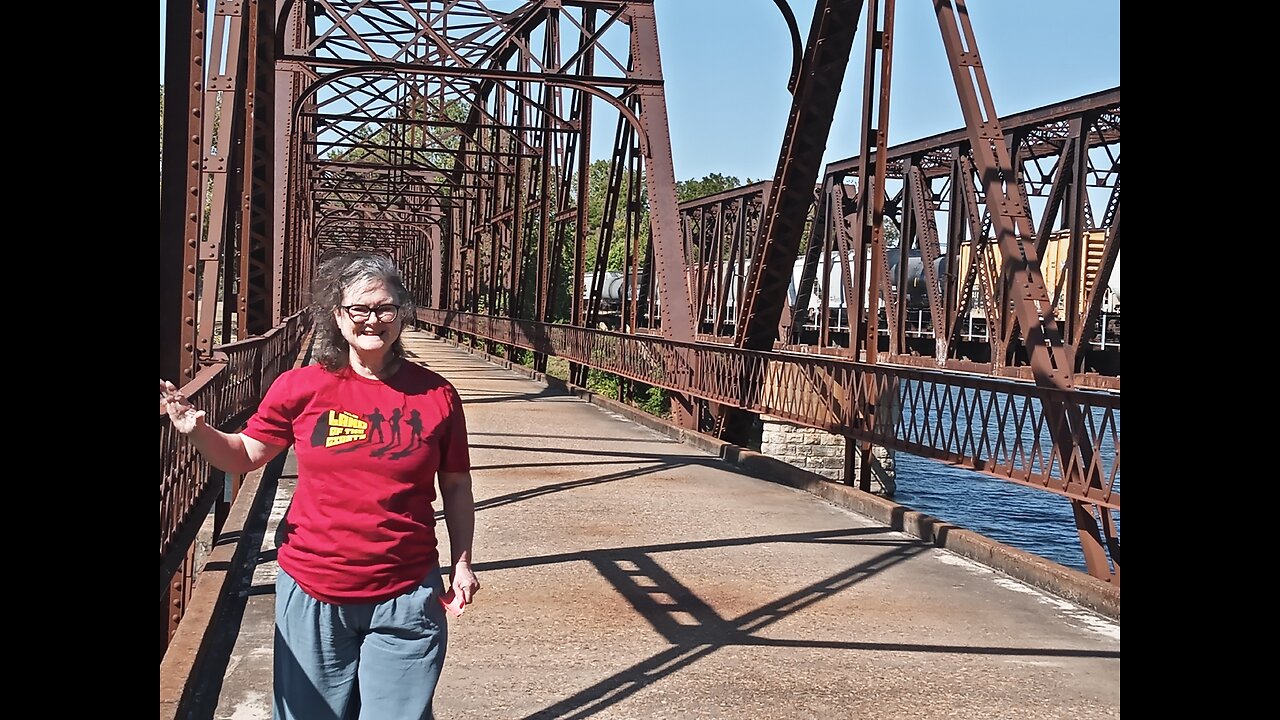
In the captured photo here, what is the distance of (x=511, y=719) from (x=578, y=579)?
290 cm

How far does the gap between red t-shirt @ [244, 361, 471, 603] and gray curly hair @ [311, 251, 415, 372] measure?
0.06 m

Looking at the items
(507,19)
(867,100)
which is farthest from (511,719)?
(507,19)

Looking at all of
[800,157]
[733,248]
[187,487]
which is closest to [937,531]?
[800,157]

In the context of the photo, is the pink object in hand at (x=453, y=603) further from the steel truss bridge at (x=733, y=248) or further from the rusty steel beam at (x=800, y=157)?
the rusty steel beam at (x=800, y=157)

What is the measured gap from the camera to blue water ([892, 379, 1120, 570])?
2214 centimetres

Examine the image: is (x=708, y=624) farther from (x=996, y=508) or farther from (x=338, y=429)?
(x=996, y=508)

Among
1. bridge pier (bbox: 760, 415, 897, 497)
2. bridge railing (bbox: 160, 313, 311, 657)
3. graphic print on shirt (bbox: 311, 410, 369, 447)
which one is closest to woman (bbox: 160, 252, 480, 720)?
graphic print on shirt (bbox: 311, 410, 369, 447)

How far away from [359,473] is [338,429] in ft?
0.43

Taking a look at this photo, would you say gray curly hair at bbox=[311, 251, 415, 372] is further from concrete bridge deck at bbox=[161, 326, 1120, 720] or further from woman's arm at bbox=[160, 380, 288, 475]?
concrete bridge deck at bbox=[161, 326, 1120, 720]

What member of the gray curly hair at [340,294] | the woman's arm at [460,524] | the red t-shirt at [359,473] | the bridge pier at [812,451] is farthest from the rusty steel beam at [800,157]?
the red t-shirt at [359,473]
